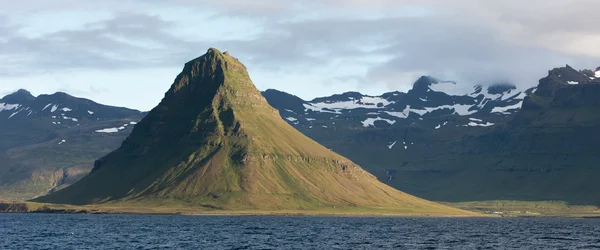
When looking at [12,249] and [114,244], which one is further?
[114,244]

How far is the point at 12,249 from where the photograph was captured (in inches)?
6324

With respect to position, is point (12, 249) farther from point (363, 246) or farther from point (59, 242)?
point (363, 246)

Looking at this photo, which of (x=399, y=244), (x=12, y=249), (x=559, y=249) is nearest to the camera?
(x=12, y=249)

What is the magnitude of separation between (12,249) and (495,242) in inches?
3939

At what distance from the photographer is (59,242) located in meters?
182

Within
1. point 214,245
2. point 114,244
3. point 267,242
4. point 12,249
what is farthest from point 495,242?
point 12,249

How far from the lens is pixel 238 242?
18638cm

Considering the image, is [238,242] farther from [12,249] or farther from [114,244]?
[12,249]

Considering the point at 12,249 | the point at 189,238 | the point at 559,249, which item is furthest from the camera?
the point at 189,238

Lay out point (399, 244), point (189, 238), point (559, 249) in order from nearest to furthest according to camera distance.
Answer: point (559, 249) → point (399, 244) → point (189, 238)

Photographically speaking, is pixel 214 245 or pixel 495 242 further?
pixel 495 242

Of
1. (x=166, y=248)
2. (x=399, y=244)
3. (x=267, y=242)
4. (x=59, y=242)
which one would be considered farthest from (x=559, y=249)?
(x=59, y=242)

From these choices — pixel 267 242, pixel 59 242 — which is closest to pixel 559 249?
pixel 267 242

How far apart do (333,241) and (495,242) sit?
35571 millimetres
